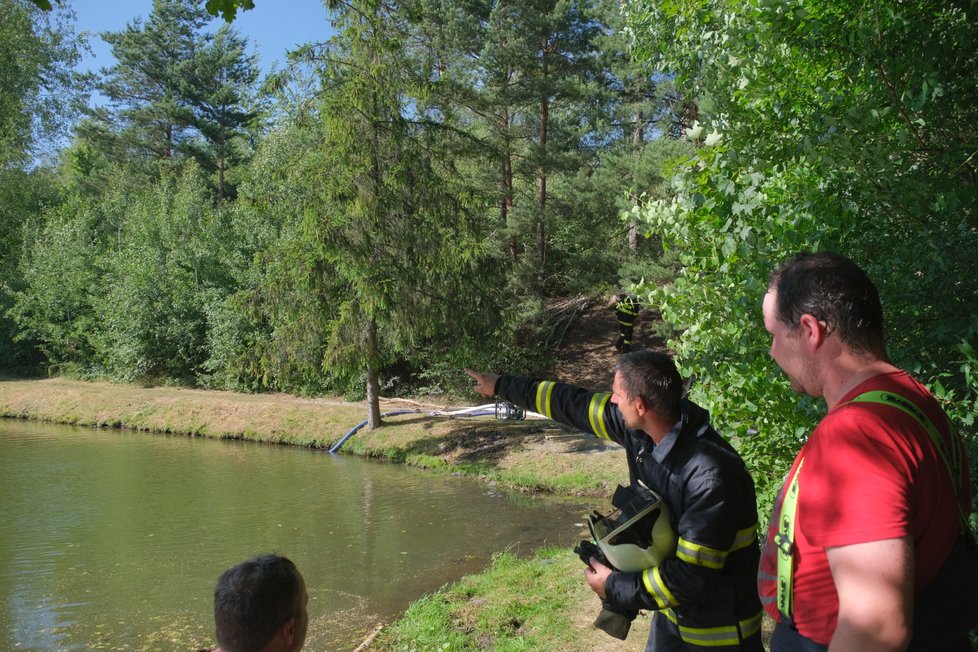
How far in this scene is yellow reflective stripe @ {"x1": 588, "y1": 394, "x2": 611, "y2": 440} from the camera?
351 centimetres

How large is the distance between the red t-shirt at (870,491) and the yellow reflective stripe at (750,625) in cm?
116

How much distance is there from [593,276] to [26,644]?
16.6 m

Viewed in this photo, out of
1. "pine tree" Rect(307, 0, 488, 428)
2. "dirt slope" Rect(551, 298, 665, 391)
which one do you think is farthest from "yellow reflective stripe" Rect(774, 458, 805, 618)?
"dirt slope" Rect(551, 298, 665, 391)

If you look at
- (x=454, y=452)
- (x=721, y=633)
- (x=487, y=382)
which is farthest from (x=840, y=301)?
(x=454, y=452)

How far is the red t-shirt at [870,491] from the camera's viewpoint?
1513 millimetres

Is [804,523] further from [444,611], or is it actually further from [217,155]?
[217,155]

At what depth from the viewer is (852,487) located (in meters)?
1.55

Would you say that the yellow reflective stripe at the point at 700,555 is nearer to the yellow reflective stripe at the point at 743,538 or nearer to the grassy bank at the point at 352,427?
the yellow reflective stripe at the point at 743,538

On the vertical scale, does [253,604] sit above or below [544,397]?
below

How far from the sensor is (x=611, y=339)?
84.1ft

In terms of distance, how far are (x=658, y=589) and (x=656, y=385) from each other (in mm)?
744

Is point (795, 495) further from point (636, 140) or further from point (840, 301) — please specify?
point (636, 140)

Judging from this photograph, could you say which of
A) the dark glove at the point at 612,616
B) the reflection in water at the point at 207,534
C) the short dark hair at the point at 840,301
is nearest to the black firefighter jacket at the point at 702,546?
the dark glove at the point at 612,616

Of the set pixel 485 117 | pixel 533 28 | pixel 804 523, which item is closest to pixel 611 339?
pixel 485 117
